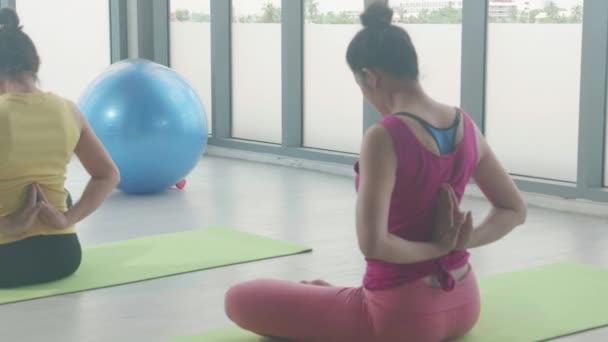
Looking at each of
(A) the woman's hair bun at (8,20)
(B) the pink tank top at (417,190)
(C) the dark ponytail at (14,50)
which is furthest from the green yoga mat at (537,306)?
(A) the woman's hair bun at (8,20)

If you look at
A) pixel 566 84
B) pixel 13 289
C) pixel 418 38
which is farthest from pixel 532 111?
pixel 13 289

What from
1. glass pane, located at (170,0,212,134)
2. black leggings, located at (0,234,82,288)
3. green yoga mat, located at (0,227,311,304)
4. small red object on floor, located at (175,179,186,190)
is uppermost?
glass pane, located at (170,0,212,134)

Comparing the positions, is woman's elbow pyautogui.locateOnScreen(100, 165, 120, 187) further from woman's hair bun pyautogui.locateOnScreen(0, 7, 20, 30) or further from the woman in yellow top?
woman's hair bun pyautogui.locateOnScreen(0, 7, 20, 30)

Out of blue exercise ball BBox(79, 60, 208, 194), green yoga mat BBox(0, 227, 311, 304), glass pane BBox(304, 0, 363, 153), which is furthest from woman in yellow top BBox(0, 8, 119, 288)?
glass pane BBox(304, 0, 363, 153)

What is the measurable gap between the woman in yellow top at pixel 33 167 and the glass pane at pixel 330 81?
10.4 ft

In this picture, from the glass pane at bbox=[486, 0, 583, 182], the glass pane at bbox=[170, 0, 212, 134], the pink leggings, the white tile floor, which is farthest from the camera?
the glass pane at bbox=[170, 0, 212, 134]

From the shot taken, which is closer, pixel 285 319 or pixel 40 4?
pixel 285 319

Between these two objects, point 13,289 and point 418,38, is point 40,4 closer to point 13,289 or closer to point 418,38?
point 418,38

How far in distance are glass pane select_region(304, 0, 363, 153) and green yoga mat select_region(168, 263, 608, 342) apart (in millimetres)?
2914

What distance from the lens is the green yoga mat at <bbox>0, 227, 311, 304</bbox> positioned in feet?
11.7

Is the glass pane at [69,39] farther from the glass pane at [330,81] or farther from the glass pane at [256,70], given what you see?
the glass pane at [330,81]

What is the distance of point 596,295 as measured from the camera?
135 inches

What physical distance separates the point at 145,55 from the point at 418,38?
281 cm

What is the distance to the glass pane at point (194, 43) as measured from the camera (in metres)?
7.79
